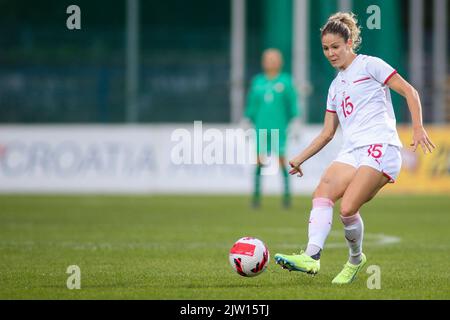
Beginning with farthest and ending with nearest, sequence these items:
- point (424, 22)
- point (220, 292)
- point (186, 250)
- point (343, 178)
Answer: point (424, 22) → point (186, 250) → point (343, 178) → point (220, 292)

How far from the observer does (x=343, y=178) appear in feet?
27.0

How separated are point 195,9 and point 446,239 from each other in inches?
662

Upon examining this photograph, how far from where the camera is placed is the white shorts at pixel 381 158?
8.06 metres

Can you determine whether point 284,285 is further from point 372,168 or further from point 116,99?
point 116,99

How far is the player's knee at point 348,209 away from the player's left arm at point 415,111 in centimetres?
66

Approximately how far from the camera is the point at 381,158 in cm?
807

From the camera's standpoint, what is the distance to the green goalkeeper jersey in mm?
18127

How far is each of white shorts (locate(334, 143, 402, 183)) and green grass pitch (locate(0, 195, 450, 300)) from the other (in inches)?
34.7

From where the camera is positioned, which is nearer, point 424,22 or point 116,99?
point 116,99

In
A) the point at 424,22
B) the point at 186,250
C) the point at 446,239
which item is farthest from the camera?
the point at 424,22

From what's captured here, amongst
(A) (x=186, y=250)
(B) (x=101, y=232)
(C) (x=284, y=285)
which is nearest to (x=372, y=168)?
(C) (x=284, y=285)

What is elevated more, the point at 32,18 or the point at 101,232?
the point at 32,18
